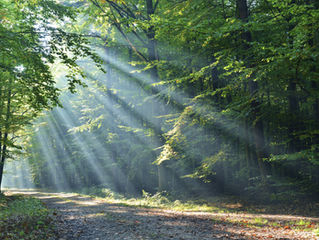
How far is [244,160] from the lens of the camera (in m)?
14.3

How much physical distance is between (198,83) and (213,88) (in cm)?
172

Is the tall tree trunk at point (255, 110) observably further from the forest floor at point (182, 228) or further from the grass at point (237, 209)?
the forest floor at point (182, 228)

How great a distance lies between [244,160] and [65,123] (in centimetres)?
2753

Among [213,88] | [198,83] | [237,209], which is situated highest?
[198,83]

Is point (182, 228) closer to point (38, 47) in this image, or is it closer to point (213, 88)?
point (38, 47)

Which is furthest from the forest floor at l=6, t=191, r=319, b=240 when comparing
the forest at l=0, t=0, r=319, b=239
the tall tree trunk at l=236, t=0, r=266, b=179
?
the tall tree trunk at l=236, t=0, r=266, b=179

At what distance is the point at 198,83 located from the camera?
1525cm

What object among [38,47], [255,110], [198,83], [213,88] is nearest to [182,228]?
[255,110]

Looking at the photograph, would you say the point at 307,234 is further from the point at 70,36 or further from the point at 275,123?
the point at 70,36

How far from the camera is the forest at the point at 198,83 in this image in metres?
7.98

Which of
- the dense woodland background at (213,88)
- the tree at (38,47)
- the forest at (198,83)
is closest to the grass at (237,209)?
the forest at (198,83)

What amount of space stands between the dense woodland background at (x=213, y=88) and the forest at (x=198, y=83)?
0.18ft

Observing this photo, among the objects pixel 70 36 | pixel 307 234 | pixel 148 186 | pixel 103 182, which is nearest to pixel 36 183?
pixel 103 182

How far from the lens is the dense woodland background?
8.42 meters
